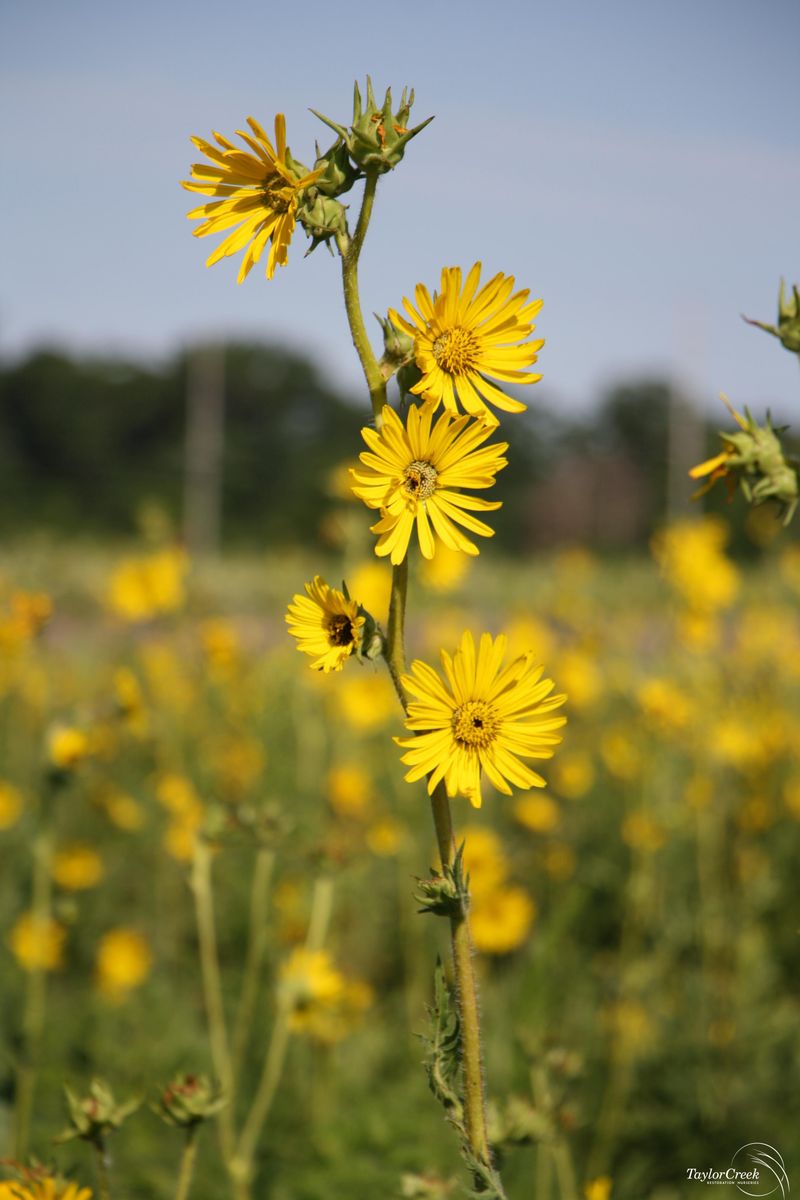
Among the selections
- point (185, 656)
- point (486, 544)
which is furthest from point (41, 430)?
point (185, 656)

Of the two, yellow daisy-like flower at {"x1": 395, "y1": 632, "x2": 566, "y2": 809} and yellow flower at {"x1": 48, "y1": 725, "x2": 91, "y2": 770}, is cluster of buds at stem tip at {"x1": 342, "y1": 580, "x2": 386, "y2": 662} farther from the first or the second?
yellow flower at {"x1": 48, "y1": 725, "x2": 91, "y2": 770}

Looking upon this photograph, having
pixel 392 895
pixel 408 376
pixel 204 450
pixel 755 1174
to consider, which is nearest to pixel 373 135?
pixel 408 376

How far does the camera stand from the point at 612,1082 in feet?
9.02

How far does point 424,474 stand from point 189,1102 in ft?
2.88

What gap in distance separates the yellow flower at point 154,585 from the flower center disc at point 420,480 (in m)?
2.60

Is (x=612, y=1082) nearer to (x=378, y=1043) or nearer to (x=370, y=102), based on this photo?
(x=378, y=1043)

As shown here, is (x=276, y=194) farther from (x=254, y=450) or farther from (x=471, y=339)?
(x=254, y=450)

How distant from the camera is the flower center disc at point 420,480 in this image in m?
1.06

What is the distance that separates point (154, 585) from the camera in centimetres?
370

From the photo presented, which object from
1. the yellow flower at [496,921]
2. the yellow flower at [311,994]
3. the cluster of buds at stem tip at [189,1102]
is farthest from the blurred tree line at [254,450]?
the cluster of buds at stem tip at [189,1102]

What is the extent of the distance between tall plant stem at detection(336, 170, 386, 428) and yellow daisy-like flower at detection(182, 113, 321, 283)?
69mm

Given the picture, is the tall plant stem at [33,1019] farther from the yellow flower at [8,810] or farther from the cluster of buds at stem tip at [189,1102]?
the yellow flower at [8,810]

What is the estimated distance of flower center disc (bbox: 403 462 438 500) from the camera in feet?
3.49

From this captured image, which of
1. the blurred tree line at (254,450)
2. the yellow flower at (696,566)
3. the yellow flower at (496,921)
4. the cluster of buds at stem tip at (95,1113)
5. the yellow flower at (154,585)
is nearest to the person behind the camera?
the cluster of buds at stem tip at (95,1113)
